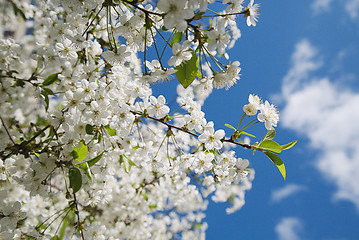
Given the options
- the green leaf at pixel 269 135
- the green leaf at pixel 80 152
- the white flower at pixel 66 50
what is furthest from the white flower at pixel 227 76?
the white flower at pixel 66 50

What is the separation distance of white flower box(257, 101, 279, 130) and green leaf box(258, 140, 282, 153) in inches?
4.0

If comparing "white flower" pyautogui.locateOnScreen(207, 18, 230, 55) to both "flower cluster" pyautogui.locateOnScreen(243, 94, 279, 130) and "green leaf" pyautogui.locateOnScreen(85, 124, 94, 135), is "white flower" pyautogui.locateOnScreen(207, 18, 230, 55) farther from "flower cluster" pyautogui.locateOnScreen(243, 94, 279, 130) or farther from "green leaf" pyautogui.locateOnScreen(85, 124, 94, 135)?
"green leaf" pyautogui.locateOnScreen(85, 124, 94, 135)

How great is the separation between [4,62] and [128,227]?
2.77 metres

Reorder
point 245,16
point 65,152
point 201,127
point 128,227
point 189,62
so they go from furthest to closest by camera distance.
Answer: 1. point 128,227
2. point 201,127
3. point 65,152
4. point 189,62
5. point 245,16

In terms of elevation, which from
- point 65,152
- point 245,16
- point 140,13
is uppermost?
point 140,13

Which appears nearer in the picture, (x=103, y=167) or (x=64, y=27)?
(x=103, y=167)

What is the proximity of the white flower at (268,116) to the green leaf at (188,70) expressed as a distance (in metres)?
0.49

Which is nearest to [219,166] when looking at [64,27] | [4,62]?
[64,27]

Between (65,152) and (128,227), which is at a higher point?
(128,227)

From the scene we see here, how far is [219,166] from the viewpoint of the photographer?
1.71 meters

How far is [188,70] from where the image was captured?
1.49 metres

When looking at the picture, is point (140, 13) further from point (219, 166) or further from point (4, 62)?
point (4, 62)

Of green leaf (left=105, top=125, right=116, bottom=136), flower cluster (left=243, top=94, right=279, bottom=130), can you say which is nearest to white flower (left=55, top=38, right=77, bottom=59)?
green leaf (left=105, top=125, right=116, bottom=136)

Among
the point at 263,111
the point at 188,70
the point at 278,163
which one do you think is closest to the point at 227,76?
the point at 188,70
